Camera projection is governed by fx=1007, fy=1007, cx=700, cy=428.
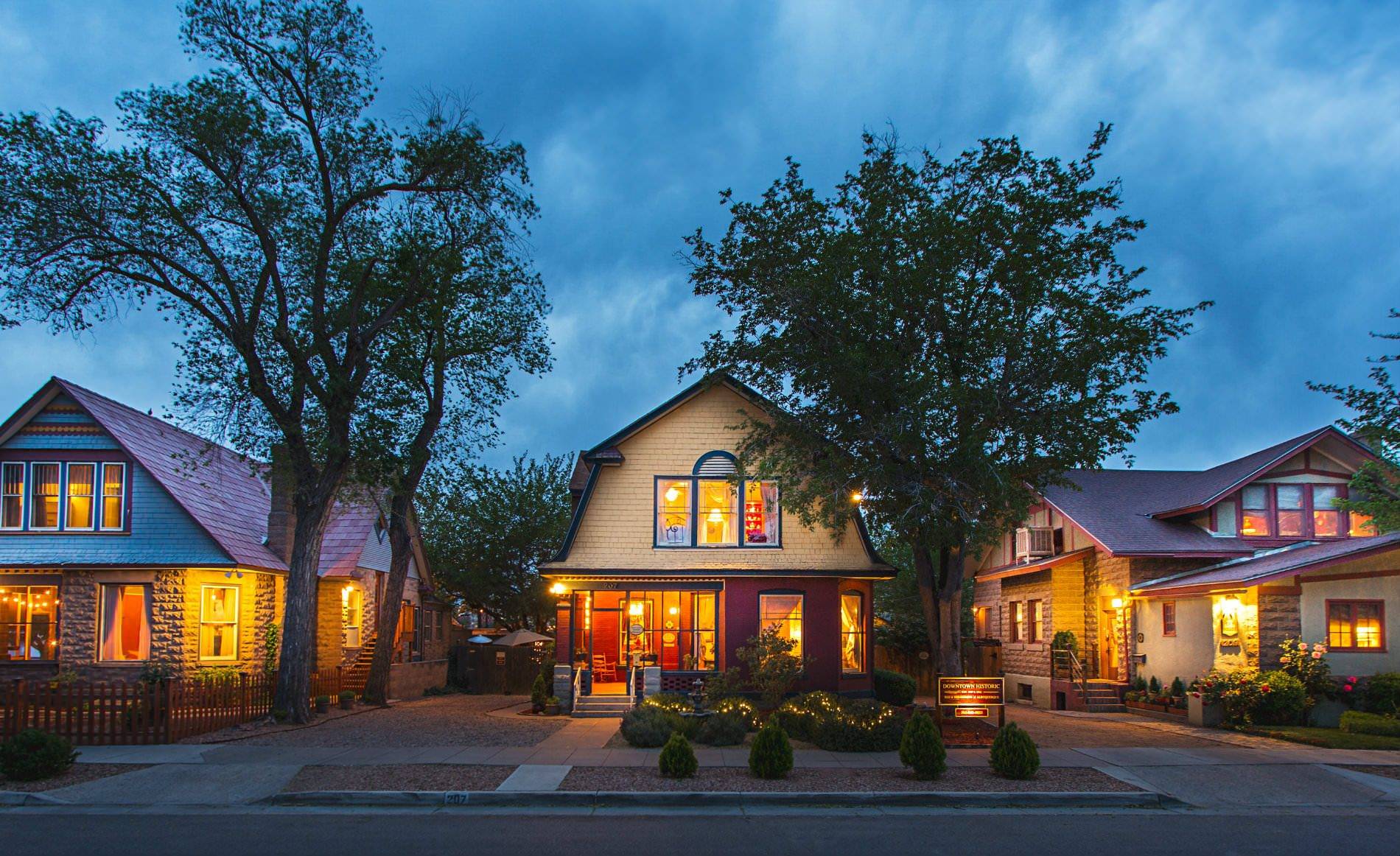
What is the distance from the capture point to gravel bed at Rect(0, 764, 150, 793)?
13273mm

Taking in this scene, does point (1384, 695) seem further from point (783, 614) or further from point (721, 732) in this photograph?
point (721, 732)

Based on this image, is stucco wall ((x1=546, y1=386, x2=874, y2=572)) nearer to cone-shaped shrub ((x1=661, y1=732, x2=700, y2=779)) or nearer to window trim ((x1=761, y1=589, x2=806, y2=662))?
window trim ((x1=761, y1=589, x2=806, y2=662))

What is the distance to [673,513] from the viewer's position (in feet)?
81.9

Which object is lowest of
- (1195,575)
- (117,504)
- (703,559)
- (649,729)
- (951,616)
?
(649,729)

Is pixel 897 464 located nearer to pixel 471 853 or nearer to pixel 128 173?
pixel 471 853

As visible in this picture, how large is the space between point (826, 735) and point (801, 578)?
7282 millimetres

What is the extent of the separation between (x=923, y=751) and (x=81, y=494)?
21.1 meters

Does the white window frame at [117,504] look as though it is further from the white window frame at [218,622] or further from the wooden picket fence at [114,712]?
the wooden picket fence at [114,712]

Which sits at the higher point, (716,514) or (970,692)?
(716,514)

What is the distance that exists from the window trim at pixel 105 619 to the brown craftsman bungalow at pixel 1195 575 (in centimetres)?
2148

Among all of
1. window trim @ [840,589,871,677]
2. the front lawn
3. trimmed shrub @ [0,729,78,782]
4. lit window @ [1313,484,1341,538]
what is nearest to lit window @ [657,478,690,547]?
window trim @ [840,589,871,677]

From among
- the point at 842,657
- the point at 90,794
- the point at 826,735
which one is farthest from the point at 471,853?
the point at 842,657

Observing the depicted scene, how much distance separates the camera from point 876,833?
11.0m

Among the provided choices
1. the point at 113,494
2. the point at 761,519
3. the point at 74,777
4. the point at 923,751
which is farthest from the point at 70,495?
the point at 923,751
